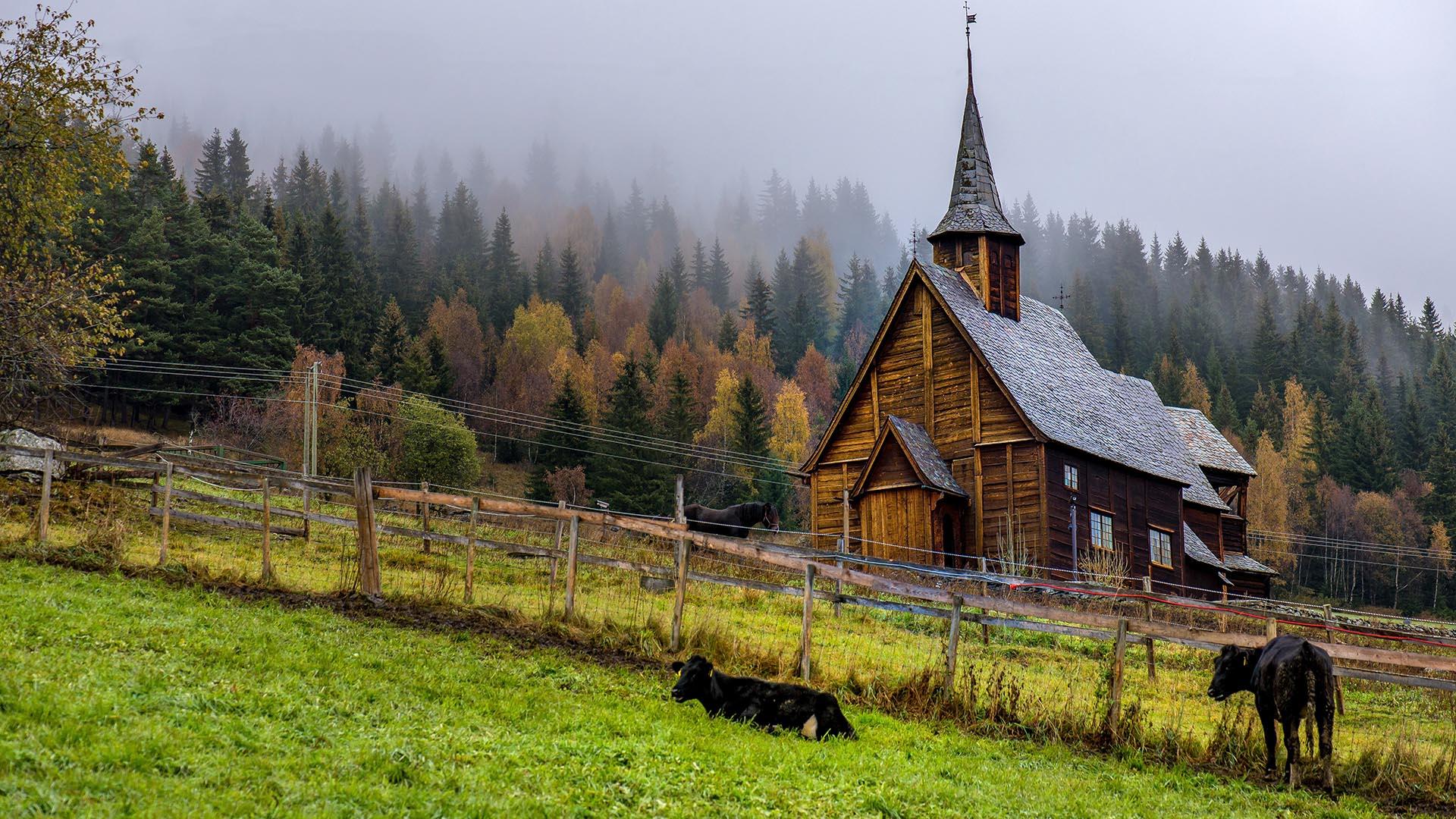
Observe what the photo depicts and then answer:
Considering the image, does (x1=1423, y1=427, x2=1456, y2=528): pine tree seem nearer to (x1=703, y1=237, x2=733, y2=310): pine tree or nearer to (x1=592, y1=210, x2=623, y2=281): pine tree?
(x1=703, y1=237, x2=733, y2=310): pine tree

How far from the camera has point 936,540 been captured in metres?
35.4

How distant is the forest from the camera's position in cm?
6894

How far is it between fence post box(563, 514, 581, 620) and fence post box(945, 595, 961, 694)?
6139 mm

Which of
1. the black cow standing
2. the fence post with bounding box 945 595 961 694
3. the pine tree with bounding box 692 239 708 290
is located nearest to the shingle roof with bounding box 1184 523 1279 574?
the black cow standing

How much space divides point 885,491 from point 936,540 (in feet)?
7.75

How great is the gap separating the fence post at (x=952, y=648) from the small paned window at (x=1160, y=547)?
28.0 m

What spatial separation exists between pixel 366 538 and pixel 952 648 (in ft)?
32.8

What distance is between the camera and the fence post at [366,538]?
18.9m

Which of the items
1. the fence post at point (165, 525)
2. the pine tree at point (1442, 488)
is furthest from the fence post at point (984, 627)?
the pine tree at point (1442, 488)

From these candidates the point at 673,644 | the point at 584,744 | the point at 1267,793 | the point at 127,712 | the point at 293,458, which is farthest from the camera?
the point at 293,458

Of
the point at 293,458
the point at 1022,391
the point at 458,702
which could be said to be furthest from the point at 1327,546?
the point at 458,702

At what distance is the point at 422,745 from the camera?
10.0 metres

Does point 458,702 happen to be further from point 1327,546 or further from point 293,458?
point 1327,546

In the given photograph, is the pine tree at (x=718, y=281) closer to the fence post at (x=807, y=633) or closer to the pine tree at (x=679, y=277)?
the pine tree at (x=679, y=277)
